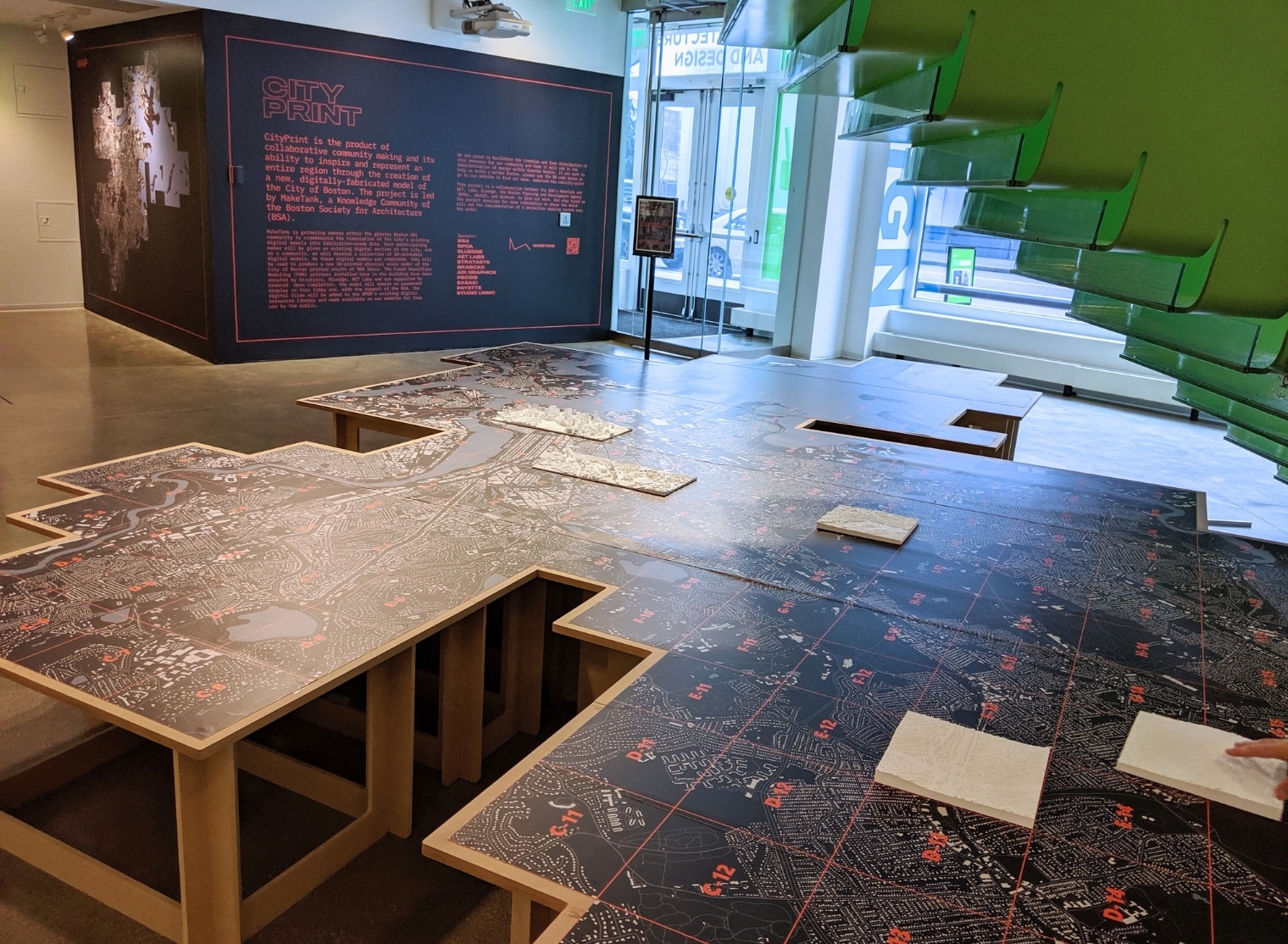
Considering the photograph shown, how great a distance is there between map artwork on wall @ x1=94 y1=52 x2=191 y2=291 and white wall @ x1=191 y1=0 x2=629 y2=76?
1.24 metres

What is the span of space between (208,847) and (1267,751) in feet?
6.37

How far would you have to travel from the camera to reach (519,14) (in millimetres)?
8430

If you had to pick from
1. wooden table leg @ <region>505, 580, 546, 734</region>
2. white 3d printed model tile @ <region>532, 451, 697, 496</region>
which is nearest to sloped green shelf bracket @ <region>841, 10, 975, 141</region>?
white 3d printed model tile @ <region>532, 451, 697, 496</region>

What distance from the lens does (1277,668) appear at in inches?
88.1

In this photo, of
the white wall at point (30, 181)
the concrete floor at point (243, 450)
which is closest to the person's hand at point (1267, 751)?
the concrete floor at point (243, 450)

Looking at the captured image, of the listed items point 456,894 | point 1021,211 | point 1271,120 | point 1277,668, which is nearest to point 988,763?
point 1277,668

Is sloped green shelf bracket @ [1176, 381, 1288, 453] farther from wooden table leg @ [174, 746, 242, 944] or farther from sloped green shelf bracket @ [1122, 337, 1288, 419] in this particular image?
wooden table leg @ [174, 746, 242, 944]

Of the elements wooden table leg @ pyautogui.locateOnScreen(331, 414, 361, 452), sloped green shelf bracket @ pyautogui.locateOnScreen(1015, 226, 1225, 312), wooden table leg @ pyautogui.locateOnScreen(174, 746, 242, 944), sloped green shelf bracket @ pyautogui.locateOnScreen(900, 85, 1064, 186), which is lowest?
wooden table leg @ pyautogui.locateOnScreen(174, 746, 242, 944)

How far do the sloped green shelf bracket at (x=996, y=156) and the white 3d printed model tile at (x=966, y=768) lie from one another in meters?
1.27

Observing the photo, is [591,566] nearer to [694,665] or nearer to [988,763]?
[694,665]

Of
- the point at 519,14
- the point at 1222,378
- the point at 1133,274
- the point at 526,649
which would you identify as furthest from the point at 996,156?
the point at 519,14

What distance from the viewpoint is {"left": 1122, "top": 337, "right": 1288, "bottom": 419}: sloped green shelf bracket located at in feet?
8.73

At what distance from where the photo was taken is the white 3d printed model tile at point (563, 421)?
3.79 m

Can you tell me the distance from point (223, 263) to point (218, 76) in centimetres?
132
